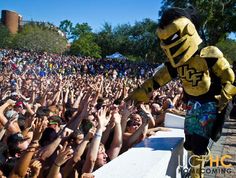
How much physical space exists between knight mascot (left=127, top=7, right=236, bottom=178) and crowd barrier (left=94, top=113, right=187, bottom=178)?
9.0 inches

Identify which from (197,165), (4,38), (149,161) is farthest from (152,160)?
(4,38)

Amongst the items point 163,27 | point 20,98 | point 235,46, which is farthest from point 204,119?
point 235,46

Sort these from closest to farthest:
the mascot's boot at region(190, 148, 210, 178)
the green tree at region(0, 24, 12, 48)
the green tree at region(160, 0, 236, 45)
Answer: the mascot's boot at region(190, 148, 210, 178)
the green tree at region(160, 0, 236, 45)
the green tree at region(0, 24, 12, 48)

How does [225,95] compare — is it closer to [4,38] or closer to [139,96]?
[139,96]

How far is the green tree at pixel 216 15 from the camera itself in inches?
1208

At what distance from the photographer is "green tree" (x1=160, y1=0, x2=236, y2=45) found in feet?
101

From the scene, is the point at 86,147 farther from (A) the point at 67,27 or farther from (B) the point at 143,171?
(A) the point at 67,27

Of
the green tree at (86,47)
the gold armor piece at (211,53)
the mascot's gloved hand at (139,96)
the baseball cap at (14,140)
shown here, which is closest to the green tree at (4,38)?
the green tree at (86,47)

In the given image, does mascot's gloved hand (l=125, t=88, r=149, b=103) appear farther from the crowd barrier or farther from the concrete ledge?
the concrete ledge

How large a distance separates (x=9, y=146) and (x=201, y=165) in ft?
6.63

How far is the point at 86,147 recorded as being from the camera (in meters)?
3.97

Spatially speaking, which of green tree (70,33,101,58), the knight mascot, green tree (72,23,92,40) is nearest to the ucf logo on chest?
the knight mascot

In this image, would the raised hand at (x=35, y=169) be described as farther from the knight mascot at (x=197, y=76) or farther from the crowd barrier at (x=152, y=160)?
the knight mascot at (x=197, y=76)

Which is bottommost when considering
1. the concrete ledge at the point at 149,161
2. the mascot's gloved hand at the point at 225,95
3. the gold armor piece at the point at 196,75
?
the concrete ledge at the point at 149,161
